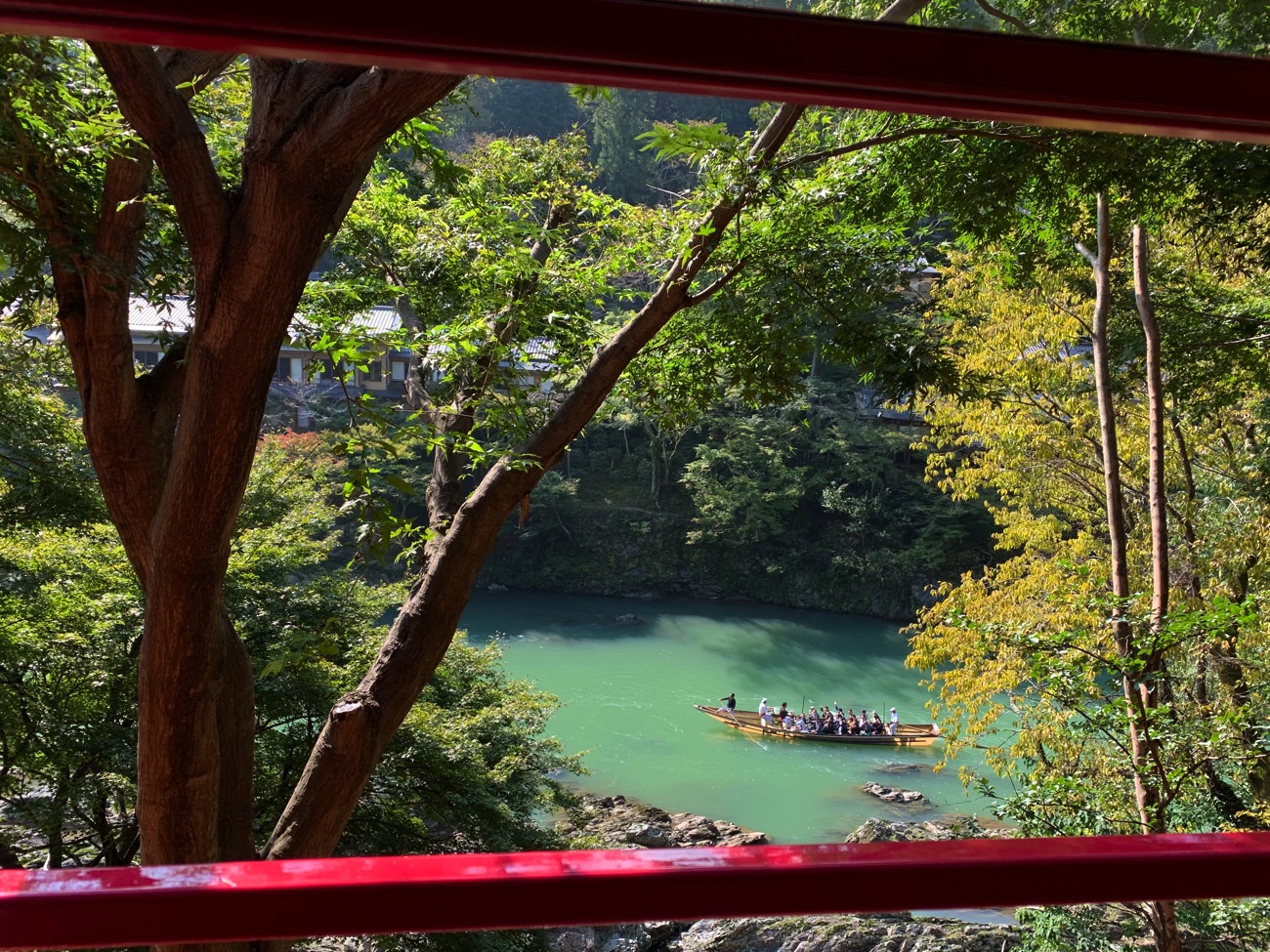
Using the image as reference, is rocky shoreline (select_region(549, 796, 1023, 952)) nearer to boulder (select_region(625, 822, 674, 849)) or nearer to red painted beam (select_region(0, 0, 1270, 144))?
boulder (select_region(625, 822, 674, 849))

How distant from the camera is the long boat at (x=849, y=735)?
11.4 m

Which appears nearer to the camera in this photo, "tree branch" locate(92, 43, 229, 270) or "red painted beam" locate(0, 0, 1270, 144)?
"red painted beam" locate(0, 0, 1270, 144)

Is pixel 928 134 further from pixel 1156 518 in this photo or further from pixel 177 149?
pixel 1156 518

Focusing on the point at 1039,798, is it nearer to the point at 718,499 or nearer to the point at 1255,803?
the point at 1255,803

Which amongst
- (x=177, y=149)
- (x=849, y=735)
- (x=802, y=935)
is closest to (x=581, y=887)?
(x=177, y=149)

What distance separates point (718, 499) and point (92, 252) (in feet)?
42.3

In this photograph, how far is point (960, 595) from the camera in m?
7.31

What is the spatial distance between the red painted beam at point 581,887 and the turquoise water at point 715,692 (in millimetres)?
8576

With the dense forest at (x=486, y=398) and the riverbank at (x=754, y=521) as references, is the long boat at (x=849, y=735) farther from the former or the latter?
the dense forest at (x=486, y=398)

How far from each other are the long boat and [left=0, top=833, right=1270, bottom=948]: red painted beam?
1129cm

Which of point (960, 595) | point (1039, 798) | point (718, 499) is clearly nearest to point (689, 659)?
point (718, 499)

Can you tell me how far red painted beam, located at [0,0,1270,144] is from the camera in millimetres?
492

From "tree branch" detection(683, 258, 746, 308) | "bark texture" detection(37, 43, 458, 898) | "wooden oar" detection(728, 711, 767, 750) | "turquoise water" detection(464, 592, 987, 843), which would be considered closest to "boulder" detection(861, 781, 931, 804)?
"turquoise water" detection(464, 592, 987, 843)

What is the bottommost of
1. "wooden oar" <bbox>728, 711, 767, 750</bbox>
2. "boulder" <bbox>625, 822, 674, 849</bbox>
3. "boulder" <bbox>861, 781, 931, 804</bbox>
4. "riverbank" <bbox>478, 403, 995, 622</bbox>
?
"boulder" <bbox>861, 781, 931, 804</bbox>
